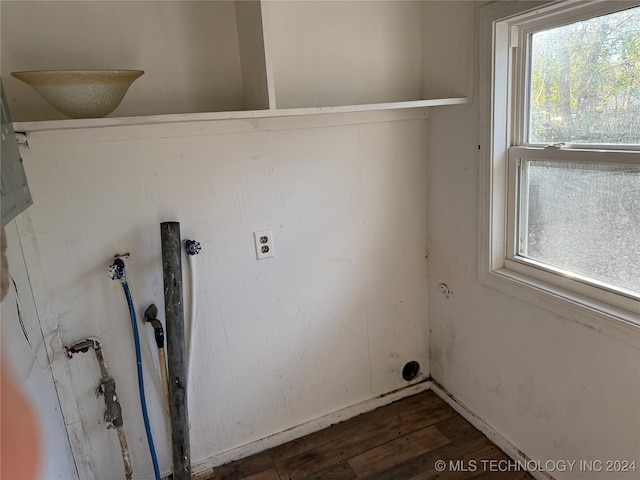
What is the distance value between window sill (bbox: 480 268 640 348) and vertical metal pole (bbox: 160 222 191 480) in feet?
3.92

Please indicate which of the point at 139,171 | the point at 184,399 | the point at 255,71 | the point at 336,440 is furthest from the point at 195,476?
the point at 255,71

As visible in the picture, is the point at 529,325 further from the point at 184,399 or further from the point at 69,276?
the point at 69,276

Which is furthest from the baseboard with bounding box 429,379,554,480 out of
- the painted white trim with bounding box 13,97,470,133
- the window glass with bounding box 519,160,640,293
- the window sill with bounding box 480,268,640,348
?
the painted white trim with bounding box 13,97,470,133

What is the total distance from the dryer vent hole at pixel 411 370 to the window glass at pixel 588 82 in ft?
4.02

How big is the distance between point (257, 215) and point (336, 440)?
1067mm

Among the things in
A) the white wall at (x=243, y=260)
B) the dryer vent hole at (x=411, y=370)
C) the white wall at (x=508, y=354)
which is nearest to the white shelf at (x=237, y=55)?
the white wall at (x=243, y=260)

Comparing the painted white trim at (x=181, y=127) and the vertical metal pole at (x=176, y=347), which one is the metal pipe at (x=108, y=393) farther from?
the painted white trim at (x=181, y=127)

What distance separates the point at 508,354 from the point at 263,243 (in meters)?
1.07

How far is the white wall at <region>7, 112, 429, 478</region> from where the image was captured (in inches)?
59.9

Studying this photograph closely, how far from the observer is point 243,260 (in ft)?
5.85

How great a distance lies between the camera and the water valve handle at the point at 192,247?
5.37 feet

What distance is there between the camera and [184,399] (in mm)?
1644

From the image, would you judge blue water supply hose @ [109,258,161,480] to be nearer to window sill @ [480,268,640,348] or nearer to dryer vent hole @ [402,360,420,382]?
dryer vent hole @ [402,360,420,382]

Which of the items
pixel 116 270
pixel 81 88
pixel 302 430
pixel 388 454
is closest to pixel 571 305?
pixel 388 454
